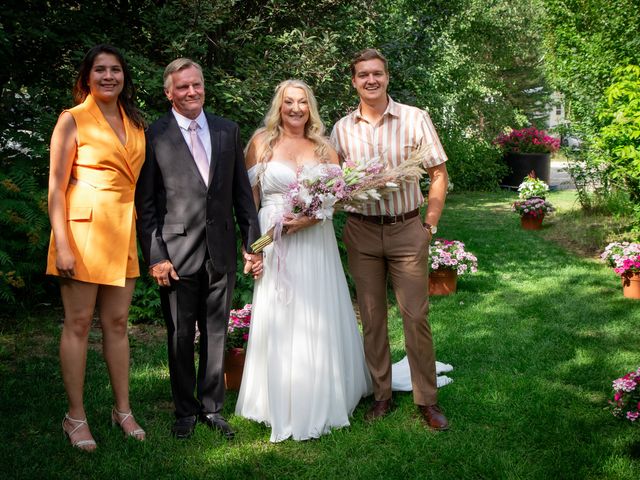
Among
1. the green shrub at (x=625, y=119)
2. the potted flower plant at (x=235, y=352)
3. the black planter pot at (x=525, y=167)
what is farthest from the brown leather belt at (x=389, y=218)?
the black planter pot at (x=525, y=167)

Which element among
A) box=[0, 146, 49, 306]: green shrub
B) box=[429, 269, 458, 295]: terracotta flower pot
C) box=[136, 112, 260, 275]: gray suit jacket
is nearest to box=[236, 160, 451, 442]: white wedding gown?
box=[136, 112, 260, 275]: gray suit jacket

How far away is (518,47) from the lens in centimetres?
3025

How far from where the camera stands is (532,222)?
13.0 meters

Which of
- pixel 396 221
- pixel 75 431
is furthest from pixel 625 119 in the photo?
pixel 75 431

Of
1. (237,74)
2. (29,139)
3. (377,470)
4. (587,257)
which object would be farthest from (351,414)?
(587,257)

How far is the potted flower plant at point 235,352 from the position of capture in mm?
5137

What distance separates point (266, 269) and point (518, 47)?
2875 centimetres

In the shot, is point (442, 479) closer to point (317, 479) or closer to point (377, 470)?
point (377, 470)

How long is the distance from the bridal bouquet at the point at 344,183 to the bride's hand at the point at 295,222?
→ 0.04m

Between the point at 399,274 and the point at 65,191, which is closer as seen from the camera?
the point at 65,191

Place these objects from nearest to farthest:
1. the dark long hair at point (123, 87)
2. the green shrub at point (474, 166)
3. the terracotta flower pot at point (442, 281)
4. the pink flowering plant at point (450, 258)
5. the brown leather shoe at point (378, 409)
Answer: the dark long hair at point (123, 87) < the brown leather shoe at point (378, 409) < the pink flowering plant at point (450, 258) < the terracotta flower pot at point (442, 281) < the green shrub at point (474, 166)

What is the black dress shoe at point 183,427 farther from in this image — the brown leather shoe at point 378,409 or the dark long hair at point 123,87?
the dark long hair at point 123,87

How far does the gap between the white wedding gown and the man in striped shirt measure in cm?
23

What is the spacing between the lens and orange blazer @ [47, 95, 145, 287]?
12.4 ft
